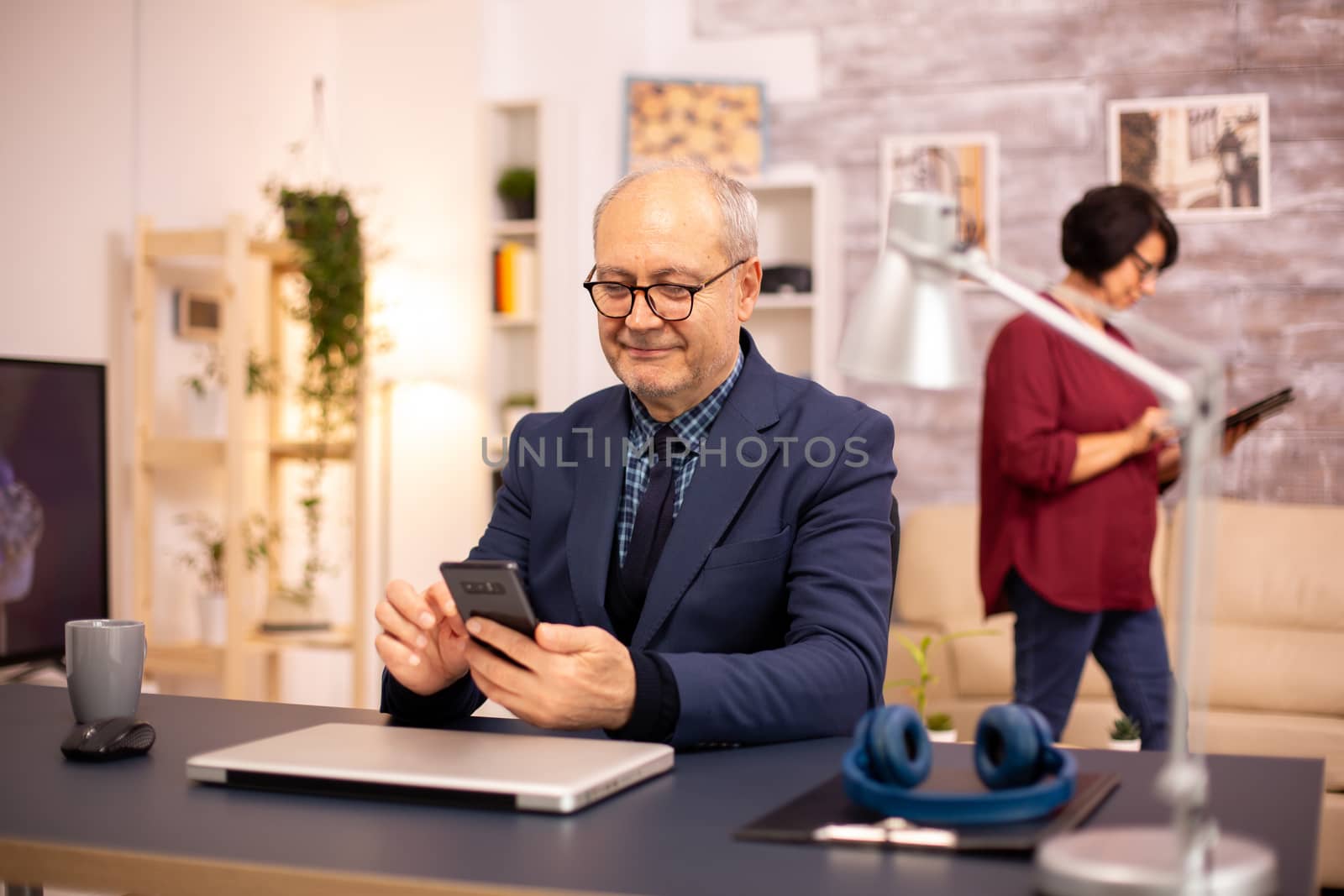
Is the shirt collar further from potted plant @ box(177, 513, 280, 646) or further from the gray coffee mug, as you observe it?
potted plant @ box(177, 513, 280, 646)

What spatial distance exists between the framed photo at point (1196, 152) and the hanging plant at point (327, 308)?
2.36 meters

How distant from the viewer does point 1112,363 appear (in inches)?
33.0

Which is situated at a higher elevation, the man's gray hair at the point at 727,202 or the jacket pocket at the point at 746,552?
the man's gray hair at the point at 727,202

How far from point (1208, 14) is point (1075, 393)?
211 centimetres

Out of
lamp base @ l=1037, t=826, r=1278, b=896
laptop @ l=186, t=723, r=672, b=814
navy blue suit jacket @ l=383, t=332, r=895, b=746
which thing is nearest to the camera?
lamp base @ l=1037, t=826, r=1278, b=896

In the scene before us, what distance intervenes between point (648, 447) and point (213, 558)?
2.60 meters

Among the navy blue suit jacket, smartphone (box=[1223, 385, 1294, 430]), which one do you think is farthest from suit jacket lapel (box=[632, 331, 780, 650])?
smartphone (box=[1223, 385, 1294, 430])

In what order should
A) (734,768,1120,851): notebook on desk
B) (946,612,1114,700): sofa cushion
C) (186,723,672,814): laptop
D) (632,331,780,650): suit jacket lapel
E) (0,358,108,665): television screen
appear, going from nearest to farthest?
1. (734,768,1120,851): notebook on desk
2. (186,723,672,814): laptop
3. (632,331,780,650): suit jacket lapel
4. (0,358,108,665): television screen
5. (946,612,1114,700): sofa cushion

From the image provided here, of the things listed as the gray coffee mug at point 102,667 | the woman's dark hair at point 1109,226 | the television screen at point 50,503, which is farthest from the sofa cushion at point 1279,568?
the gray coffee mug at point 102,667

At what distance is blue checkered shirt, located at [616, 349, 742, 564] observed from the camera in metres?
1.67

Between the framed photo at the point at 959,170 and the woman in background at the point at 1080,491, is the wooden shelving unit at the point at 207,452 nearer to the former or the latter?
the framed photo at the point at 959,170

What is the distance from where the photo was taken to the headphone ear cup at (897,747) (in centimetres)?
96

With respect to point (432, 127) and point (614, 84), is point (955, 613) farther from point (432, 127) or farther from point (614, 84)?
point (432, 127)

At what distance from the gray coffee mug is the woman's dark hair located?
1.99m
